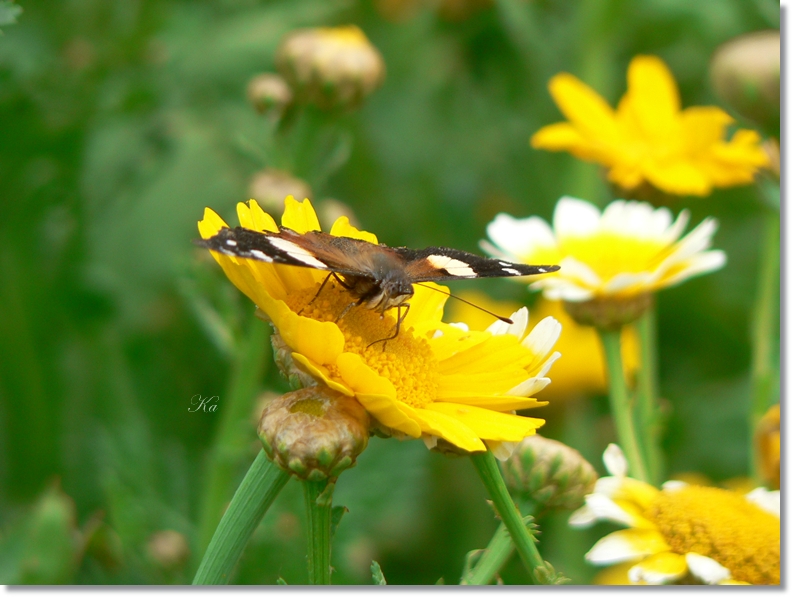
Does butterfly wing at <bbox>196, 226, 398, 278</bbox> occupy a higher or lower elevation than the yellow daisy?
higher

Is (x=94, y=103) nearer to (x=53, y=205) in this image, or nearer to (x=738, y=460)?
(x=53, y=205)

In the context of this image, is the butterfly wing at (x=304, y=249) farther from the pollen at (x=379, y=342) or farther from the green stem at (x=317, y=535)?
the green stem at (x=317, y=535)

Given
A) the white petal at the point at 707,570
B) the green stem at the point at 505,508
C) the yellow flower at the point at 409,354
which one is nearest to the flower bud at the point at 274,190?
the yellow flower at the point at 409,354

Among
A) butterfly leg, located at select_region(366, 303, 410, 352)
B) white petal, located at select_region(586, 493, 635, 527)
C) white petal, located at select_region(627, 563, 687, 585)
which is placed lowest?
white petal, located at select_region(627, 563, 687, 585)

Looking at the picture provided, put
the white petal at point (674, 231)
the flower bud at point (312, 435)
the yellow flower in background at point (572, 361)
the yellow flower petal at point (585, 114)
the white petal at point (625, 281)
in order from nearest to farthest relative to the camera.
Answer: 1. the flower bud at point (312, 435)
2. the white petal at point (625, 281)
3. the white petal at point (674, 231)
4. the yellow flower petal at point (585, 114)
5. the yellow flower in background at point (572, 361)

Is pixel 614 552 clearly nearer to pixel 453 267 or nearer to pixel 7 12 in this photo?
pixel 453 267

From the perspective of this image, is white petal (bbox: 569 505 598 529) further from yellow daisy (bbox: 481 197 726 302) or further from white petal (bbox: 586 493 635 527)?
yellow daisy (bbox: 481 197 726 302)

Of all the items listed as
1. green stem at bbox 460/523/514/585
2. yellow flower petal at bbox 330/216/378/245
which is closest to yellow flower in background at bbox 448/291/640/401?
yellow flower petal at bbox 330/216/378/245
